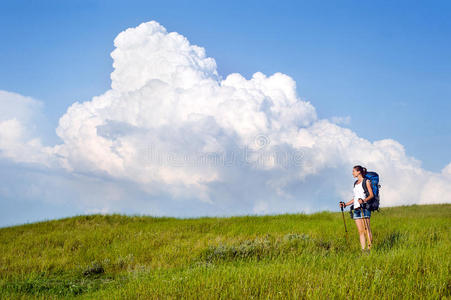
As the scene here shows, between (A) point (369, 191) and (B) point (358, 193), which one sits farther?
(B) point (358, 193)

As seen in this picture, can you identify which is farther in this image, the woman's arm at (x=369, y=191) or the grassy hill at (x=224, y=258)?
the woman's arm at (x=369, y=191)

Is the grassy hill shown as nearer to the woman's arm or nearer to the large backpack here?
the large backpack

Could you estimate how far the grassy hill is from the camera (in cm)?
688

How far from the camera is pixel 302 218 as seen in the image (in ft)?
69.1

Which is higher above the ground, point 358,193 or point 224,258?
point 358,193

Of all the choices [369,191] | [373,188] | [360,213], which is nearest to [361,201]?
[369,191]

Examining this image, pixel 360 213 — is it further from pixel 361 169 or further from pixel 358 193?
pixel 361 169

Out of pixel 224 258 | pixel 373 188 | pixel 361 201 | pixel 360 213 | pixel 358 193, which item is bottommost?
pixel 224 258

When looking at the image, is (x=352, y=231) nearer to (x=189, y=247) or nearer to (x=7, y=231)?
(x=189, y=247)

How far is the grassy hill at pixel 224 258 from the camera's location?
688cm

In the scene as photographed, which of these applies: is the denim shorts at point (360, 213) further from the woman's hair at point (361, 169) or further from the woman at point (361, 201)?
the woman's hair at point (361, 169)

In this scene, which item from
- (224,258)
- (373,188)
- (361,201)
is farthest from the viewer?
(224,258)

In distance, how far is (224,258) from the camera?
12.5 metres

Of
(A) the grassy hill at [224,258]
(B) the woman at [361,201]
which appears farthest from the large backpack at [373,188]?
(A) the grassy hill at [224,258]
